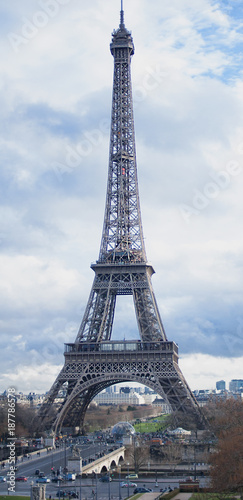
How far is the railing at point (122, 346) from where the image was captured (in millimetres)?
98562

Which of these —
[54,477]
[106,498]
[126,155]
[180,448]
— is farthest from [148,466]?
[126,155]

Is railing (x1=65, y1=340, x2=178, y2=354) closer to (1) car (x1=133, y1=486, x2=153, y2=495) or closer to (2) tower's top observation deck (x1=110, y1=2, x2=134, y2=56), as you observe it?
(1) car (x1=133, y1=486, x2=153, y2=495)

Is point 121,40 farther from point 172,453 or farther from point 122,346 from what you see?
point 172,453

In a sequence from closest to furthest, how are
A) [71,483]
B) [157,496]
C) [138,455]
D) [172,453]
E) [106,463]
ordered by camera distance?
[157,496], [71,483], [106,463], [138,455], [172,453]

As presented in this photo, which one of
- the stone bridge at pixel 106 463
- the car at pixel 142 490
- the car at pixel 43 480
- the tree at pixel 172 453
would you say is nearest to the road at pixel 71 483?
the car at pixel 43 480

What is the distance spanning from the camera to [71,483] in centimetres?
6631

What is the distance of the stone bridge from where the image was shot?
72.4 meters

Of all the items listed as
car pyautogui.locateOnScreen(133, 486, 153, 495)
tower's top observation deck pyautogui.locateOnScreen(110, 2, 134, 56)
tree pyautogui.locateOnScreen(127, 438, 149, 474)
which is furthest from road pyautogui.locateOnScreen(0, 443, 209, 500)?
tower's top observation deck pyautogui.locateOnScreen(110, 2, 134, 56)

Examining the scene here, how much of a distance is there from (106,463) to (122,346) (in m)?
22.8

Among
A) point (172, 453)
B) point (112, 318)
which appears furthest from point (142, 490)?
point (112, 318)

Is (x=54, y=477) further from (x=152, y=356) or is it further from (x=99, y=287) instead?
(x=99, y=287)

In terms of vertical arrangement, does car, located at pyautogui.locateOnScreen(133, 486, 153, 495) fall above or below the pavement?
above

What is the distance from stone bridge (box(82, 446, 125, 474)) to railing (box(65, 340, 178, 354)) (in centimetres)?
1430

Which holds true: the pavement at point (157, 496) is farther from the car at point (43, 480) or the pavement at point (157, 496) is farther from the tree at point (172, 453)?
the tree at point (172, 453)
